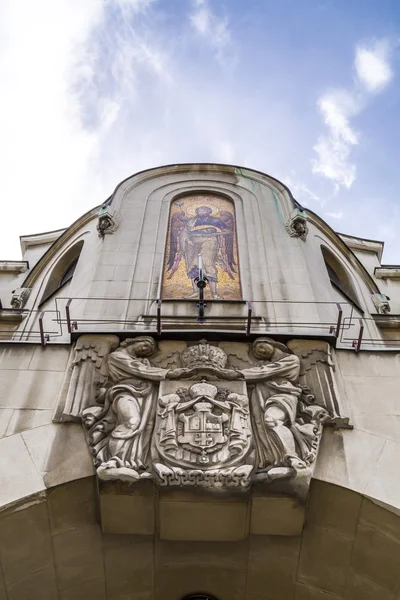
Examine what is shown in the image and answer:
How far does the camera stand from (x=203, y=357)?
943cm

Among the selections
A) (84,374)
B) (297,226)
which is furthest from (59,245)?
(84,374)

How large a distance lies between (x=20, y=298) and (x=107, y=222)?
364 centimetres

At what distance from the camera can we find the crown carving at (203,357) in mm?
9328

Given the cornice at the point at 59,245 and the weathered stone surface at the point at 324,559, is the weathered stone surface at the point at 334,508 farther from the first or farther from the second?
the cornice at the point at 59,245

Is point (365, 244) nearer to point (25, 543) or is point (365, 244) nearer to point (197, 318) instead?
point (197, 318)

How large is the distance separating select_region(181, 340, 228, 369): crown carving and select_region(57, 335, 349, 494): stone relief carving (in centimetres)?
2

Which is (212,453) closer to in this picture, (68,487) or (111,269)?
(68,487)

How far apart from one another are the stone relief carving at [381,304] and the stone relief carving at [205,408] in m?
6.37

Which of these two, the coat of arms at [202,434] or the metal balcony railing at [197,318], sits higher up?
the metal balcony railing at [197,318]

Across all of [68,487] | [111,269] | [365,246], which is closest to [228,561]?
[68,487]

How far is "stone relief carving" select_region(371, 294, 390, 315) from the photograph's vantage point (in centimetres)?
1566

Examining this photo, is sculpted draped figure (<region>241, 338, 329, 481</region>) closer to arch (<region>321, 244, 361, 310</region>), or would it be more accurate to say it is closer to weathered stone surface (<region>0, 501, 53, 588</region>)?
weathered stone surface (<region>0, 501, 53, 588</region>)

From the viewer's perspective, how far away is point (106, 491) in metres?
7.77

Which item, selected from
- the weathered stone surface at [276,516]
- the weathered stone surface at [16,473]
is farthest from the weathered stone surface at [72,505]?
the weathered stone surface at [276,516]
